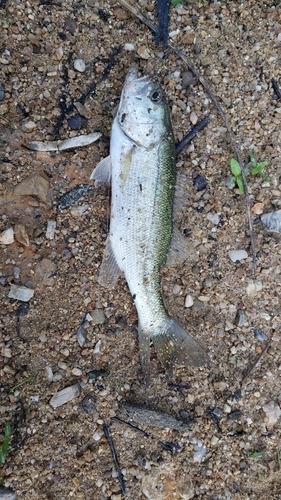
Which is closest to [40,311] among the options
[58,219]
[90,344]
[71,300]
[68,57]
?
[71,300]

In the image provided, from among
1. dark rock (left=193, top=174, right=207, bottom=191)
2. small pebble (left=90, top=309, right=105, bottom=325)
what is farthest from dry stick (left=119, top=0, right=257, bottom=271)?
small pebble (left=90, top=309, right=105, bottom=325)

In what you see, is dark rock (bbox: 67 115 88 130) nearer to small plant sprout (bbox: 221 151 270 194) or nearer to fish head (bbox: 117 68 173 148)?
fish head (bbox: 117 68 173 148)

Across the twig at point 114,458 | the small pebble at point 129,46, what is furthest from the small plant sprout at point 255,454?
the small pebble at point 129,46

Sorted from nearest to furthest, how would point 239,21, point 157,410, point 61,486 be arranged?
1. point 61,486
2. point 157,410
3. point 239,21

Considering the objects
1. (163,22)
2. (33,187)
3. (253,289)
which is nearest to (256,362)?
(253,289)

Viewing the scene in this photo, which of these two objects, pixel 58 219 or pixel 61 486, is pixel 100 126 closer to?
pixel 58 219

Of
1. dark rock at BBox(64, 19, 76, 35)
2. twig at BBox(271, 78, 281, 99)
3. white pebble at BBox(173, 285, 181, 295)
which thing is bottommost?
white pebble at BBox(173, 285, 181, 295)
